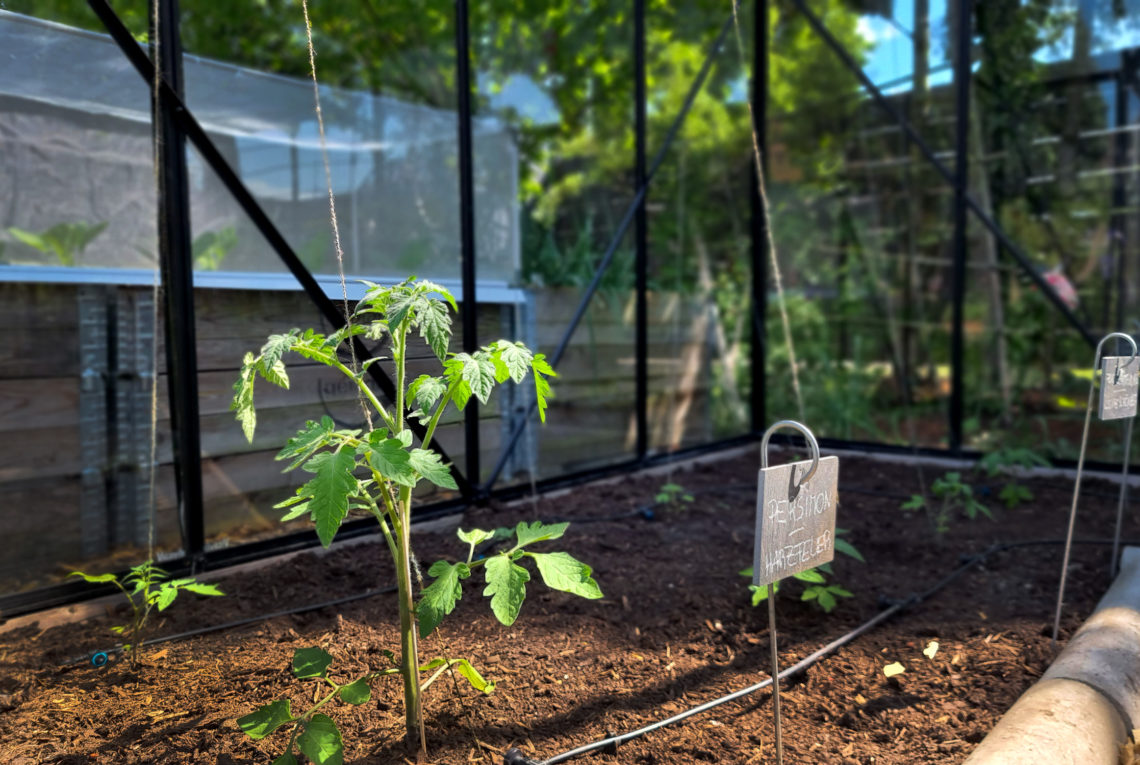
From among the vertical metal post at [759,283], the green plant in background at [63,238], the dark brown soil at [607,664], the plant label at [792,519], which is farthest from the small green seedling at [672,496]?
the green plant in background at [63,238]

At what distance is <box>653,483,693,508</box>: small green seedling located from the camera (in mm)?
3525

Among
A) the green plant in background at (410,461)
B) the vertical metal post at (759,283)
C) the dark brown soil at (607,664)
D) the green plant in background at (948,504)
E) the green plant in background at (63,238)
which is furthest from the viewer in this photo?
the vertical metal post at (759,283)

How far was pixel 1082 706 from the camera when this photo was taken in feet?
5.49

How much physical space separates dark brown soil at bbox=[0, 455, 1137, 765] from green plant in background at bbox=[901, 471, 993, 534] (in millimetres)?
278

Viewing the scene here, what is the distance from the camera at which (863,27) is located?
Answer: 19.1 ft

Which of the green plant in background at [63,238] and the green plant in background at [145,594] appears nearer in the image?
the green plant in background at [145,594]

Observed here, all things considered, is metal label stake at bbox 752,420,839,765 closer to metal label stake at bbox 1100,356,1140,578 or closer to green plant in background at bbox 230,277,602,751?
green plant in background at bbox 230,277,602,751

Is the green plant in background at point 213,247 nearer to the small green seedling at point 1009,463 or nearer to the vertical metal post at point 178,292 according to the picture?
the vertical metal post at point 178,292

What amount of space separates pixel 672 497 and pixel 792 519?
2315 mm

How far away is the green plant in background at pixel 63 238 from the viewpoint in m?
2.83

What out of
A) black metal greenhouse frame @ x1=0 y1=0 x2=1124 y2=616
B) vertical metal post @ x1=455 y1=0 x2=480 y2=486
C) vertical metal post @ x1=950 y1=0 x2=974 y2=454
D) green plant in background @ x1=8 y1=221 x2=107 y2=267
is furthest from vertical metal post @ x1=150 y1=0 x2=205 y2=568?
vertical metal post @ x1=950 y1=0 x2=974 y2=454

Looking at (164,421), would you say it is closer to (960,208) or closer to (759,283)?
(759,283)

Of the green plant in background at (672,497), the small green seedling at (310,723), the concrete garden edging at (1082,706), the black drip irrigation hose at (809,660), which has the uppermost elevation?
the small green seedling at (310,723)

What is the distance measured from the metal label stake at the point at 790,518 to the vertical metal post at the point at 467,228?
205 centimetres
